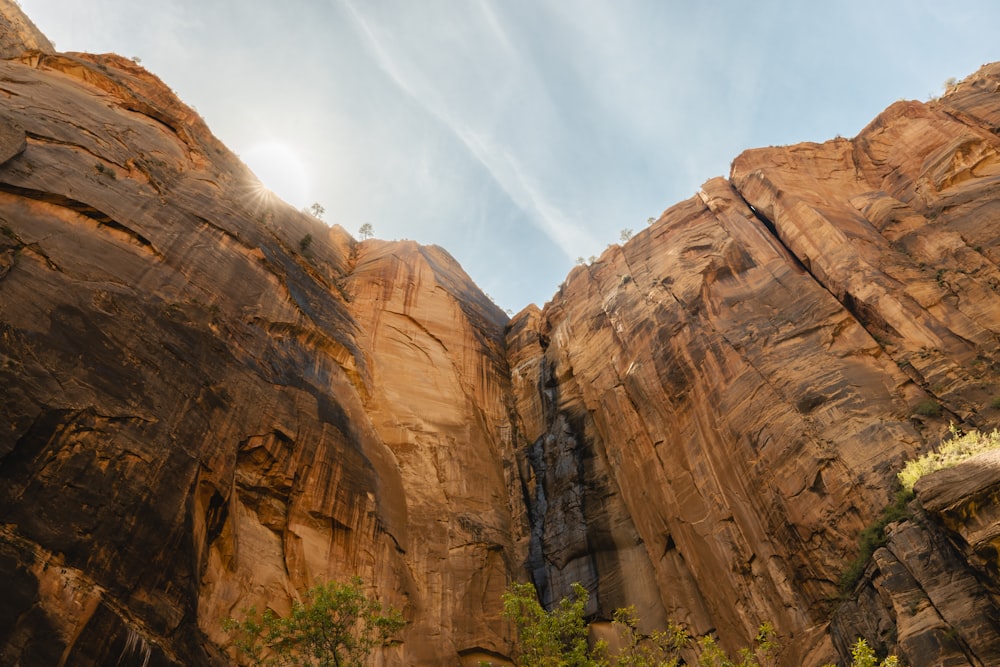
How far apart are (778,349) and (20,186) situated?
26.6 meters

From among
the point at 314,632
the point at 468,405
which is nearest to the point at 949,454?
the point at 314,632

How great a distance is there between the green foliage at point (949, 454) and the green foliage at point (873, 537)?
41 cm

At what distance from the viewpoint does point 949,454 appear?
746 inches

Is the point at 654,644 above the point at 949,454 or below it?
below

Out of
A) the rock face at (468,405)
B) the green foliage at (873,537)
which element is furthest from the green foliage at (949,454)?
the rock face at (468,405)

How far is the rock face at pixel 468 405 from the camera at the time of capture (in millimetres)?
15617

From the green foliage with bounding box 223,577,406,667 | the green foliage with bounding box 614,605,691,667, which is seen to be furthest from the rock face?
the green foliage with bounding box 223,577,406,667

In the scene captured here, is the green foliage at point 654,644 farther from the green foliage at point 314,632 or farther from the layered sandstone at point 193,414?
the green foliage at point 314,632

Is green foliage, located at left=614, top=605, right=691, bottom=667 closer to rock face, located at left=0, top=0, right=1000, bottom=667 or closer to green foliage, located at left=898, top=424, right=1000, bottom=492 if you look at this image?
rock face, located at left=0, top=0, right=1000, bottom=667

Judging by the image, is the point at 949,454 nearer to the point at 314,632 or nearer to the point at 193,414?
the point at 314,632

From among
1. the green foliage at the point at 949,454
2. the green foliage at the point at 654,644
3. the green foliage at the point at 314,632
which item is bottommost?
the green foliage at the point at 314,632

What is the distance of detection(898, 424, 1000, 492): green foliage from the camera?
18.2 m

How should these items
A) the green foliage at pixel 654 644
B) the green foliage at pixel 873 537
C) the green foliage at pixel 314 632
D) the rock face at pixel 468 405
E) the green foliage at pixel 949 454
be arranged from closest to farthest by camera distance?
the rock face at pixel 468 405 < the green foliage at pixel 314 632 < the green foliage at pixel 949 454 < the green foliage at pixel 873 537 < the green foliage at pixel 654 644

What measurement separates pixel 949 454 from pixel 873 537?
3.23 m
